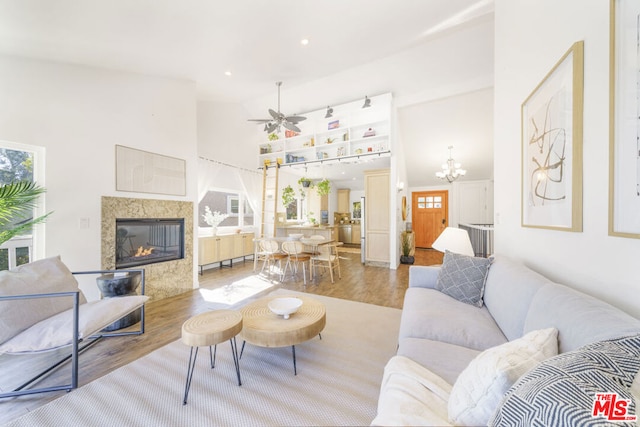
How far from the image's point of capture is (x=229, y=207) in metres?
5.94

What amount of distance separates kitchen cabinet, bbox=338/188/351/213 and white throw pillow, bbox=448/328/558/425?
8.26 metres

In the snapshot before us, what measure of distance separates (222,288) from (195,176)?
76.1 inches

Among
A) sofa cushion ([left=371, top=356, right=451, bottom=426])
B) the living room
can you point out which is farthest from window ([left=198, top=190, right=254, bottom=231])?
sofa cushion ([left=371, top=356, right=451, bottom=426])

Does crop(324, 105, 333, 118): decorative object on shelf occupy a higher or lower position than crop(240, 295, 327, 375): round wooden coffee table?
higher

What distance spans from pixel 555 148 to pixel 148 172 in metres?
4.39

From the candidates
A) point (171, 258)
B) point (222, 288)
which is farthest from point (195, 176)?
point (222, 288)

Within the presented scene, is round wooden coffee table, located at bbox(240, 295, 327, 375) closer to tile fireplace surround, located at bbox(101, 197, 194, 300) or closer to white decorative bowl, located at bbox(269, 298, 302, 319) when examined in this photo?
white decorative bowl, located at bbox(269, 298, 302, 319)

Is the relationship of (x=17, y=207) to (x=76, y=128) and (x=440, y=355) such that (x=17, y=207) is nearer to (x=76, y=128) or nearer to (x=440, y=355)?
(x=76, y=128)

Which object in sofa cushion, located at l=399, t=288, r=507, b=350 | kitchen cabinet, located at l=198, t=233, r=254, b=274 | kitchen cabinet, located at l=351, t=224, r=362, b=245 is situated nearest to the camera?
sofa cushion, located at l=399, t=288, r=507, b=350

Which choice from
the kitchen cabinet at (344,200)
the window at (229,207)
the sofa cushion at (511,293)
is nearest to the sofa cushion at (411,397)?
the sofa cushion at (511,293)

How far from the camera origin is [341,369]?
5.98 ft

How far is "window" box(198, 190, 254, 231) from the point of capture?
5406 millimetres

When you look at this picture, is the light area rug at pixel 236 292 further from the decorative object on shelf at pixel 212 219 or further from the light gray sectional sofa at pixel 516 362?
the light gray sectional sofa at pixel 516 362

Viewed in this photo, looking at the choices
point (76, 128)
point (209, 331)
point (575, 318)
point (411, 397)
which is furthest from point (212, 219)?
point (575, 318)
